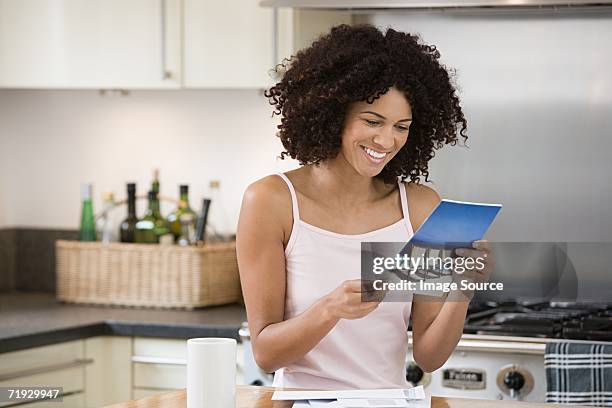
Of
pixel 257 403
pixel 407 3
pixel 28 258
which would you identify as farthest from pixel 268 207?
pixel 28 258

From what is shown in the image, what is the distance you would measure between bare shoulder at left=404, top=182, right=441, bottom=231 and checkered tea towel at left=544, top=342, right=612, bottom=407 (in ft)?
2.35

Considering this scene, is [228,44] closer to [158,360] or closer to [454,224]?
[158,360]

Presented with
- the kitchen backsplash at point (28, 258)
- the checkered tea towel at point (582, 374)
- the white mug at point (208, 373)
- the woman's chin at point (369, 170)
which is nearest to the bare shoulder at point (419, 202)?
the woman's chin at point (369, 170)

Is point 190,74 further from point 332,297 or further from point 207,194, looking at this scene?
point 332,297


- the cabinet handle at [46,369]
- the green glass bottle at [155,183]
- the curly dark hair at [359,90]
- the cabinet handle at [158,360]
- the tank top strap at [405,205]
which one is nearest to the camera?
the curly dark hair at [359,90]

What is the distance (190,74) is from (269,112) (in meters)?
0.40

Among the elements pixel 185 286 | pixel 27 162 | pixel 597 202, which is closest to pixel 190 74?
pixel 185 286

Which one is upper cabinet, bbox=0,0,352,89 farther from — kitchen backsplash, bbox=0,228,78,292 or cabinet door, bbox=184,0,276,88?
kitchen backsplash, bbox=0,228,78,292

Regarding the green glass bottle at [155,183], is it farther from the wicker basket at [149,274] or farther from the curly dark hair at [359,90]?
the curly dark hair at [359,90]

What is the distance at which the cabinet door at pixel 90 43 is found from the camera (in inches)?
125

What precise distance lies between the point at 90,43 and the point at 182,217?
601 millimetres

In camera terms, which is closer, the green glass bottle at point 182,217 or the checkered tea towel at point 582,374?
the checkered tea towel at point 582,374

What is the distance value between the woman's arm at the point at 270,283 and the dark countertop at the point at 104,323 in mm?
1006

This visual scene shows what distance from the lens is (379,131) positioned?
6.18 ft
